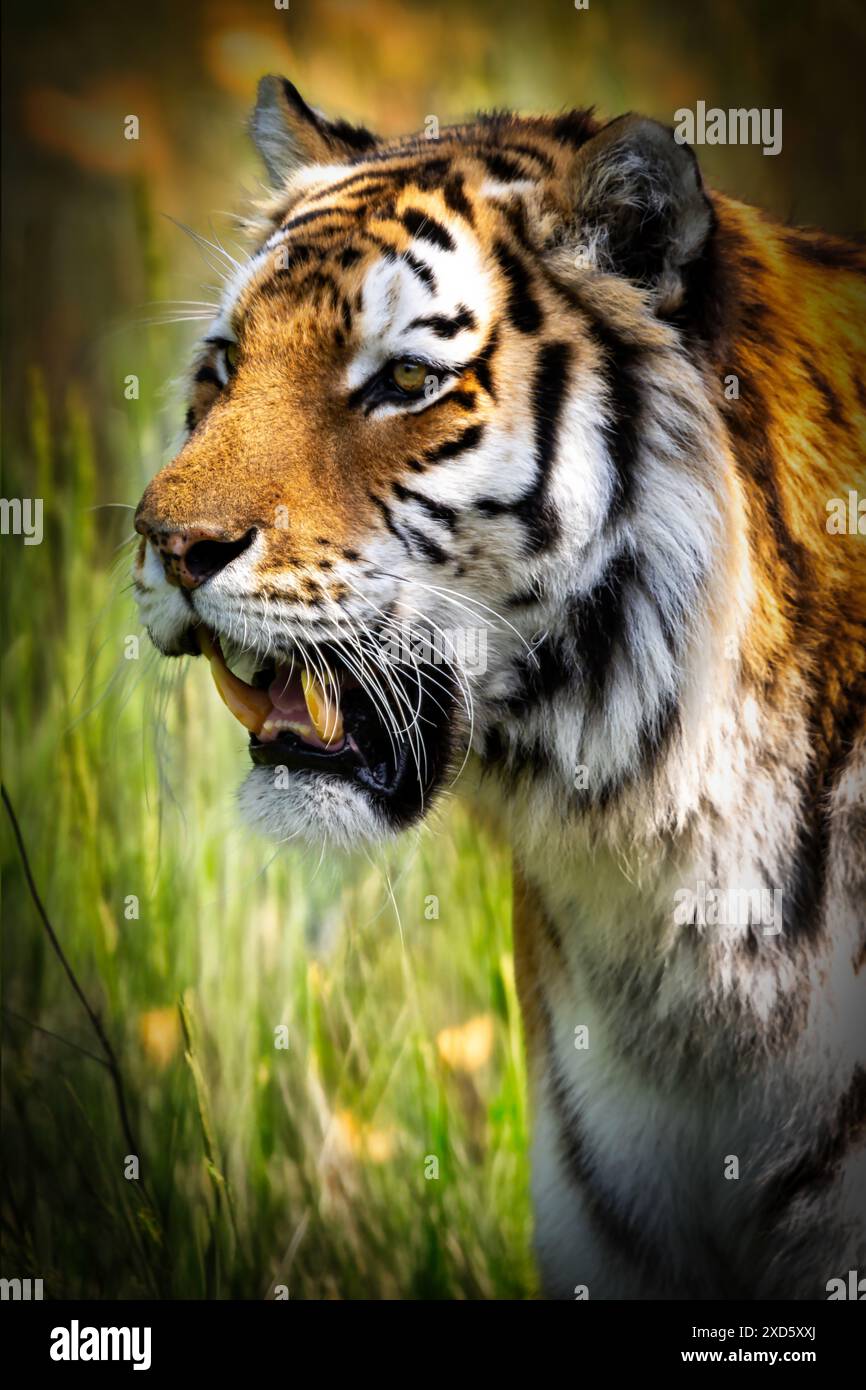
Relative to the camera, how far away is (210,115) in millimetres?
3002

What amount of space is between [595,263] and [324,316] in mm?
344

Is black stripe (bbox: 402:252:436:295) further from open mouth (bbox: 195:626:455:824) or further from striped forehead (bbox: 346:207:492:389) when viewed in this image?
open mouth (bbox: 195:626:455:824)

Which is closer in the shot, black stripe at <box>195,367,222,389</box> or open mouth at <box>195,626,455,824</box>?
open mouth at <box>195,626,455,824</box>

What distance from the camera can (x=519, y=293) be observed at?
1.77 m

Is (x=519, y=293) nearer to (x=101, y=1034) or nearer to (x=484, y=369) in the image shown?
(x=484, y=369)

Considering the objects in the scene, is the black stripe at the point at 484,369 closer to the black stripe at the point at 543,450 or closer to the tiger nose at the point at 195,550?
→ the black stripe at the point at 543,450

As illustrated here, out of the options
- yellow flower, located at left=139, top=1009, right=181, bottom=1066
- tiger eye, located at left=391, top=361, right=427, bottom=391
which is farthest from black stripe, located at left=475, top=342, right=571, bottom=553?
yellow flower, located at left=139, top=1009, right=181, bottom=1066

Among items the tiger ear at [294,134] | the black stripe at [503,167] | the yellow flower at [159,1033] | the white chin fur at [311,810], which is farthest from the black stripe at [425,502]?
the yellow flower at [159,1033]

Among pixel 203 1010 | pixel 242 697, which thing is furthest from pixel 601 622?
pixel 203 1010

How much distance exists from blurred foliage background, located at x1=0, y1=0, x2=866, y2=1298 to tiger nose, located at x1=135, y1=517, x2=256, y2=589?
2.65ft

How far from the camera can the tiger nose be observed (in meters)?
1.62

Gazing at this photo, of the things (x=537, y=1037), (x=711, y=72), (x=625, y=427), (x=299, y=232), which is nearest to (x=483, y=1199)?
(x=537, y=1037)

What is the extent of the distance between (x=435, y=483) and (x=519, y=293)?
0.28 m
